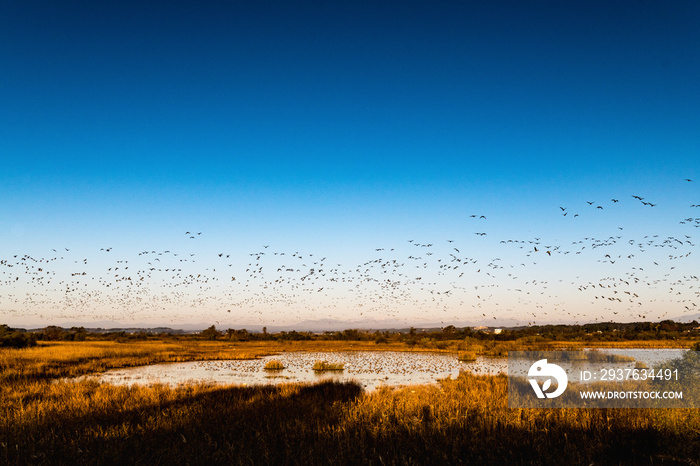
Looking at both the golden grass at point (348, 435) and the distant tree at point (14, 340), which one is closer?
the golden grass at point (348, 435)

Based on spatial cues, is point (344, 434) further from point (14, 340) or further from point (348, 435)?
point (14, 340)

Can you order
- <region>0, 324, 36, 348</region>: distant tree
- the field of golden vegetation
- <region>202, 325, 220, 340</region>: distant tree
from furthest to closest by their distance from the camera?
<region>202, 325, 220, 340</region>: distant tree < <region>0, 324, 36, 348</region>: distant tree < the field of golden vegetation

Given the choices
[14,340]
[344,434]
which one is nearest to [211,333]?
[14,340]

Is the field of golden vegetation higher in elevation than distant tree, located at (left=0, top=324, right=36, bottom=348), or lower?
higher

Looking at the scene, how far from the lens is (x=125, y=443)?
8.59m

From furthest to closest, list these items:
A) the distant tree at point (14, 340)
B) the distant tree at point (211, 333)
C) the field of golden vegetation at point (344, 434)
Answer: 1. the distant tree at point (211, 333)
2. the distant tree at point (14, 340)
3. the field of golden vegetation at point (344, 434)

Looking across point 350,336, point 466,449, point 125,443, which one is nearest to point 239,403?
point 125,443

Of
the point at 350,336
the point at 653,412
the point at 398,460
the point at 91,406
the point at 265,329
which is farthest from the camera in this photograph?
the point at 265,329

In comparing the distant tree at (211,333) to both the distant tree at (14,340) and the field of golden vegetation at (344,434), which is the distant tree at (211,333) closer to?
the distant tree at (14,340)

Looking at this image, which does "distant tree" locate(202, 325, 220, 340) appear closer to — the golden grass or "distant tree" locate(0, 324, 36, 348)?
"distant tree" locate(0, 324, 36, 348)

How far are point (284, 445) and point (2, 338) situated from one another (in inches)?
2359

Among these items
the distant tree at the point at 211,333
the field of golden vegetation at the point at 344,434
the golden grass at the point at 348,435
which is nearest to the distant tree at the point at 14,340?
the field of golden vegetation at the point at 344,434

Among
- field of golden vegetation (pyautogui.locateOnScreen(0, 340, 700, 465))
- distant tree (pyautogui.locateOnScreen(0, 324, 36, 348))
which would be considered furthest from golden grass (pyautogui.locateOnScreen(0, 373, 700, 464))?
distant tree (pyautogui.locateOnScreen(0, 324, 36, 348))

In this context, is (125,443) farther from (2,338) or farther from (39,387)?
(2,338)
